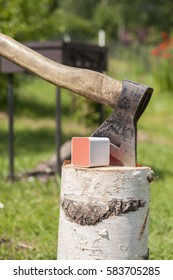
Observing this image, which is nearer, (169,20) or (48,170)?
(48,170)

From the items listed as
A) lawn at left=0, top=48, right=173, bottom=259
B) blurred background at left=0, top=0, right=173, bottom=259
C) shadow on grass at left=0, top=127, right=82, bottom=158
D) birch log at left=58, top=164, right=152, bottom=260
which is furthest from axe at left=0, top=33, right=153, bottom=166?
shadow on grass at left=0, top=127, right=82, bottom=158

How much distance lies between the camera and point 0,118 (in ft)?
52.2

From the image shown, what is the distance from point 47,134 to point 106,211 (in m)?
10.8

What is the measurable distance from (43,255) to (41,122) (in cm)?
1060

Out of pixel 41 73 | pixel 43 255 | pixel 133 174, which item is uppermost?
pixel 41 73

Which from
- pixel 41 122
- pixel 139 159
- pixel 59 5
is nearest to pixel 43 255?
pixel 139 159

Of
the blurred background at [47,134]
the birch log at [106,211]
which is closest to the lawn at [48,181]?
the blurred background at [47,134]

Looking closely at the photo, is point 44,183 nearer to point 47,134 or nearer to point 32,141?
point 32,141

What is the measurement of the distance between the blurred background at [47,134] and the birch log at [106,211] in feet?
3.34

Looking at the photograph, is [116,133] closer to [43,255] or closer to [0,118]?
[43,255]

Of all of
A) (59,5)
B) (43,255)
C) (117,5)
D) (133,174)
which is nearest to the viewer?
(133,174)

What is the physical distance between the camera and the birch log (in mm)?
3246

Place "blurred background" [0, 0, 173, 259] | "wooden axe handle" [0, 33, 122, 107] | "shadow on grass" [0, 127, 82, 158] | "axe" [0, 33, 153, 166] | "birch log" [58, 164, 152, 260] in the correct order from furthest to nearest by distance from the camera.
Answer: "shadow on grass" [0, 127, 82, 158], "blurred background" [0, 0, 173, 259], "wooden axe handle" [0, 33, 122, 107], "axe" [0, 33, 153, 166], "birch log" [58, 164, 152, 260]

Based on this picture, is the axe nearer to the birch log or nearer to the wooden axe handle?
the wooden axe handle
